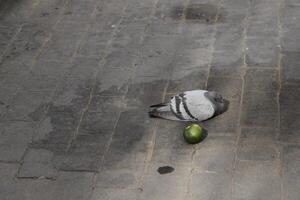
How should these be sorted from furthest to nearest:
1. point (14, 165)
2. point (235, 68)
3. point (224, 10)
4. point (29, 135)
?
point (224, 10)
point (235, 68)
point (29, 135)
point (14, 165)

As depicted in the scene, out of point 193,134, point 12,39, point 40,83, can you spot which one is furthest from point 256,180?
point 12,39

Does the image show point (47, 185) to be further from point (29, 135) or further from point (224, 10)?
point (224, 10)

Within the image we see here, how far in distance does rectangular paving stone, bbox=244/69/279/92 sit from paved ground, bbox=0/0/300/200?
0.07 feet

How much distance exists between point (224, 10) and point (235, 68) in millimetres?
1417

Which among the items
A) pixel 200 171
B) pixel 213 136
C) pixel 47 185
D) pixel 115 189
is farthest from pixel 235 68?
pixel 47 185

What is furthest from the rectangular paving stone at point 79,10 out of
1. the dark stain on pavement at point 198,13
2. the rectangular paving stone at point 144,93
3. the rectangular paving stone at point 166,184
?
the rectangular paving stone at point 166,184

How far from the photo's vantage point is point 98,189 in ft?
15.3

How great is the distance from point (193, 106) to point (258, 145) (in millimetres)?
759

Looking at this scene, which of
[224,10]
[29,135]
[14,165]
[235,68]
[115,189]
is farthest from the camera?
[224,10]

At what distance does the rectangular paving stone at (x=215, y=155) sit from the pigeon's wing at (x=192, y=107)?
0.27 metres

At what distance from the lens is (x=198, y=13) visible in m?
7.04

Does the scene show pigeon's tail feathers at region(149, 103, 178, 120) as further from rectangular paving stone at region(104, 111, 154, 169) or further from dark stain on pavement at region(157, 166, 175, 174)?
dark stain on pavement at region(157, 166, 175, 174)

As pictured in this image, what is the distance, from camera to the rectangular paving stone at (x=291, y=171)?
4.39m

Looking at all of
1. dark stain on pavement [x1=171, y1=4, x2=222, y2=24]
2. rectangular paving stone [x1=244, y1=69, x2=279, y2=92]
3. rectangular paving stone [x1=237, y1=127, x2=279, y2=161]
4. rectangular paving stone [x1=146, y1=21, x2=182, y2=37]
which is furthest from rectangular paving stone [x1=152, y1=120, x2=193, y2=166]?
dark stain on pavement [x1=171, y1=4, x2=222, y2=24]
